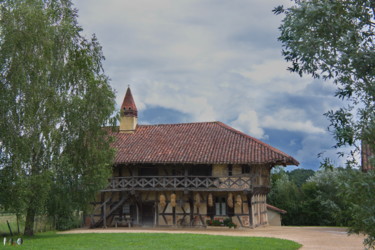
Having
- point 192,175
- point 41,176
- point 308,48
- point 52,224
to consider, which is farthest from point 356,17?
point 52,224

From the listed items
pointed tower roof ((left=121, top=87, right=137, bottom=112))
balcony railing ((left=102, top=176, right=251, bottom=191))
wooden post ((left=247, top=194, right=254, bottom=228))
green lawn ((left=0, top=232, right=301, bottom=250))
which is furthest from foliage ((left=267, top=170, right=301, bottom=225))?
green lawn ((left=0, top=232, right=301, bottom=250))

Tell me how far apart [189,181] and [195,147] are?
249 cm

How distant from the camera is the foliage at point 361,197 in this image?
7988mm

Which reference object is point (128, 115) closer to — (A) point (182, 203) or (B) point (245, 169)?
(A) point (182, 203)

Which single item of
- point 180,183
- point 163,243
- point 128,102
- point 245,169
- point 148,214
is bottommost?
point 163,243

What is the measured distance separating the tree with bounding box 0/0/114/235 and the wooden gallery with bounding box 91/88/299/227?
19.4 ft

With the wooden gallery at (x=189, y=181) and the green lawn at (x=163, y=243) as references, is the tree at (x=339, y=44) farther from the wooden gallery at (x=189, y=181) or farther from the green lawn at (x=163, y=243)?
the wooden gallery at (x=189, y=181)

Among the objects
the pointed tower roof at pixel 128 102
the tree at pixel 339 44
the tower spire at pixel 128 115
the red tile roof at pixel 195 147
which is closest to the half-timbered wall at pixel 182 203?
the red tile roof at pixel 195 147

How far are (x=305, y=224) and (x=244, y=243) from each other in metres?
18.7

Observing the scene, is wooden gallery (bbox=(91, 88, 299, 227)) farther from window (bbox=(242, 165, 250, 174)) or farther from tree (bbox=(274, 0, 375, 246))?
tree (bbox=(274, 0, 375, 246))

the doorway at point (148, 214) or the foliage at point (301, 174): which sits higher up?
the foliage at point (301, 174)

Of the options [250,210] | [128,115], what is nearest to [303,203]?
[250,210]

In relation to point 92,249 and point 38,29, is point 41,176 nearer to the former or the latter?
point 92,249

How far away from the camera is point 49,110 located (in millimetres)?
20797
